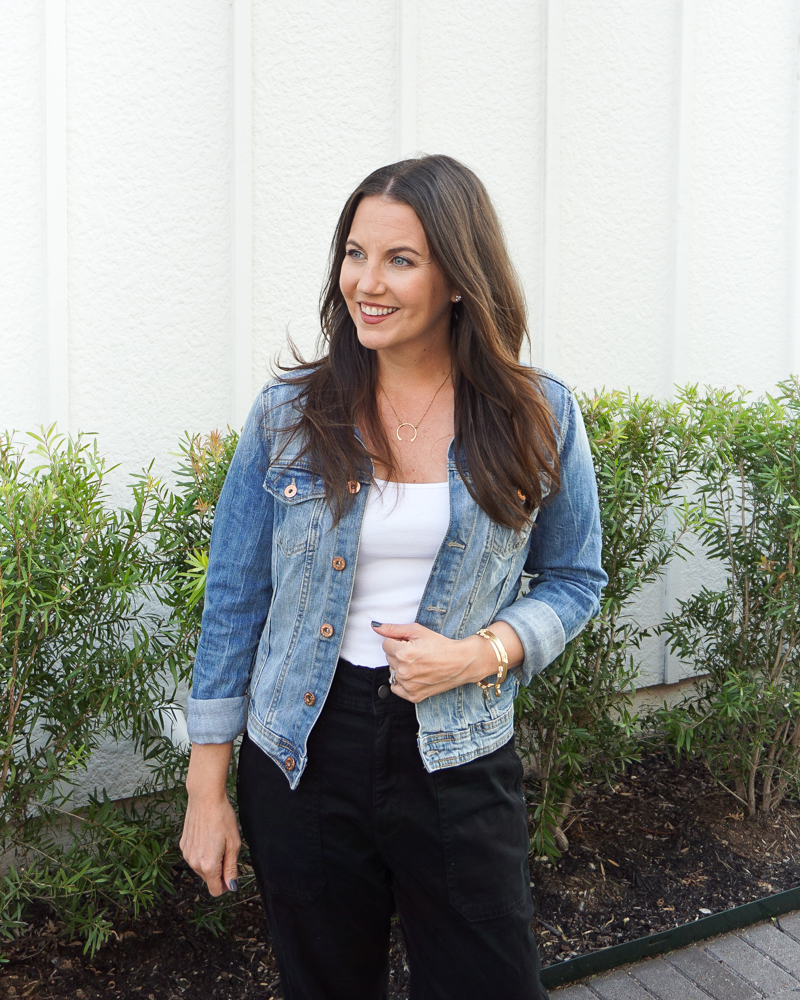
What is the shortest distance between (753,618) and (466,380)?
2303mm

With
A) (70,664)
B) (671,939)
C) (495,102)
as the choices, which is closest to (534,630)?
(70,664)

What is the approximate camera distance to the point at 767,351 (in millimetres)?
4676

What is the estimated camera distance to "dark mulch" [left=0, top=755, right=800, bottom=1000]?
9.02 feet

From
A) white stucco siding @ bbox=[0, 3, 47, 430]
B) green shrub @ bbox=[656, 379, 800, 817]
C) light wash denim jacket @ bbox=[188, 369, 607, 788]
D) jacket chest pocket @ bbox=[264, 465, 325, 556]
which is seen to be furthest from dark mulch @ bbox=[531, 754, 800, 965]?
white stucco siding @ bbox=[0, 3, 47, 430]

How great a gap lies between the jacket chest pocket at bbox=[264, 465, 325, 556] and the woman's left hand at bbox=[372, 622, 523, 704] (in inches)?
9.4

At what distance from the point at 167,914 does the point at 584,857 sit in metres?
1.53

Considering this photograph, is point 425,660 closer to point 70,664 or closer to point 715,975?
point 70,664

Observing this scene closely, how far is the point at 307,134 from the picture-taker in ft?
11.0

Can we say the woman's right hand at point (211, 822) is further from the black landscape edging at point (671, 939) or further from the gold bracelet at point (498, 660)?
the black landscape edging at point (671, 939)

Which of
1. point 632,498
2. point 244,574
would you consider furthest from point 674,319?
point 244,574

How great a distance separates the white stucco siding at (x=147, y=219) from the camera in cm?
298

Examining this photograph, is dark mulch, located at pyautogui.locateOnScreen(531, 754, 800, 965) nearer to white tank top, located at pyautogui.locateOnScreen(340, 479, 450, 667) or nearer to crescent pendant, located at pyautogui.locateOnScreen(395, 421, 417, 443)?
white tank top, located at pyautogui.locateOnScreen(340, 479, 450, 667)

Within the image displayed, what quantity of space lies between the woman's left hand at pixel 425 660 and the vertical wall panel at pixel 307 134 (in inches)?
75.4

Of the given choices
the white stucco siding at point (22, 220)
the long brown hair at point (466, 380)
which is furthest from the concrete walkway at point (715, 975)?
the white stucco siding at point (22, 220)
